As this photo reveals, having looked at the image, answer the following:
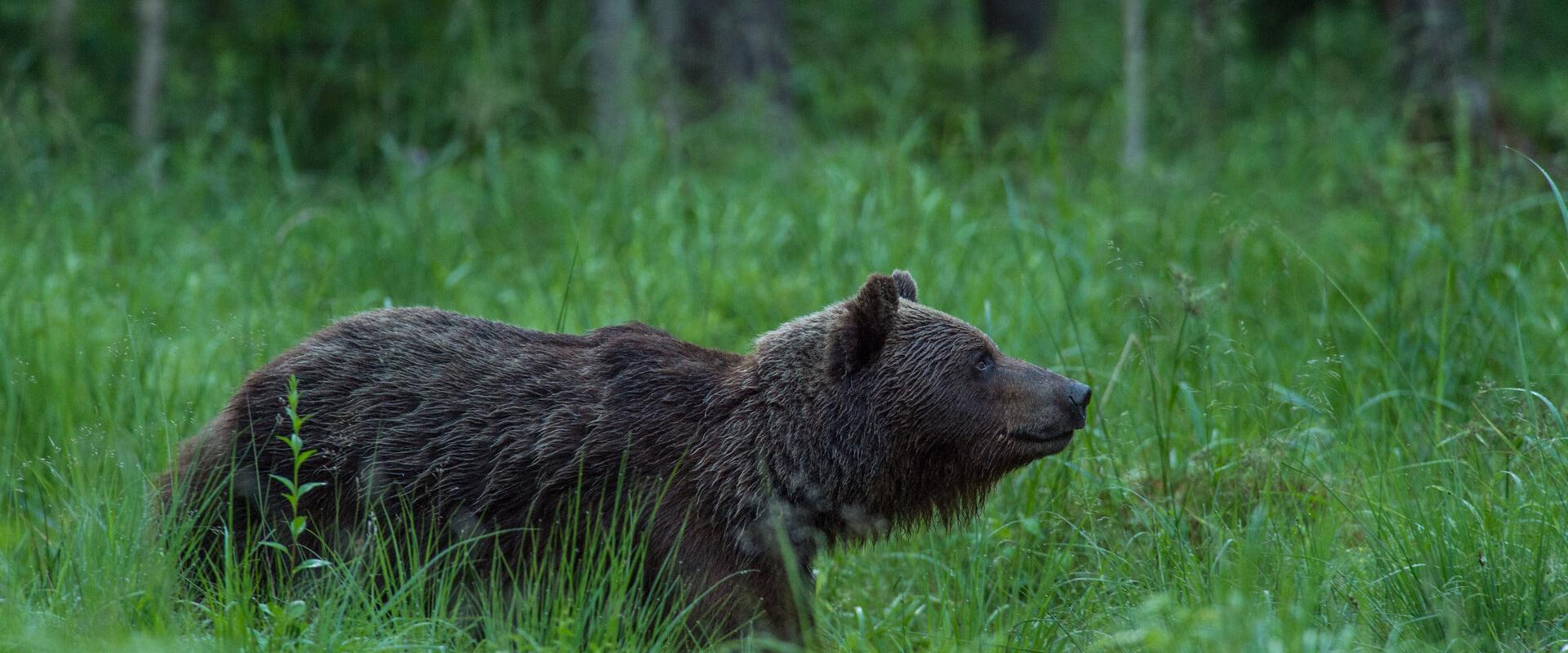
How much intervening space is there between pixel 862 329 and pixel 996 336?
1.84m

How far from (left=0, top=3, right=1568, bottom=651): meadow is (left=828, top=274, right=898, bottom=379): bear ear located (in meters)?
0.64

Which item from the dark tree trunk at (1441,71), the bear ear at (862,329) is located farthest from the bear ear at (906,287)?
the dark tree trunk at (1441,71)

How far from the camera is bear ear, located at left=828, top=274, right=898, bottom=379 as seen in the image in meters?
3.89

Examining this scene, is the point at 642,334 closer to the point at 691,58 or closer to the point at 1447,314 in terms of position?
the point at 1447,314

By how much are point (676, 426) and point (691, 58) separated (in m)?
7.95

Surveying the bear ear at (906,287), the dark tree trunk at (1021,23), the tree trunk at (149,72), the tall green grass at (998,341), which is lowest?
the tall green grass at (998,341)

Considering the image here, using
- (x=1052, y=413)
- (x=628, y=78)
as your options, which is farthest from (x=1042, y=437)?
(x=628, y=78)

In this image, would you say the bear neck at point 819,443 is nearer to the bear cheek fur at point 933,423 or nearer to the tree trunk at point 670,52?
the bear cheek fur at point 933,423

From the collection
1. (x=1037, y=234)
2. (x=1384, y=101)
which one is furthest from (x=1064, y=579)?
(x=1384, y=101)

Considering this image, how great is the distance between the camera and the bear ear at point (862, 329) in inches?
153

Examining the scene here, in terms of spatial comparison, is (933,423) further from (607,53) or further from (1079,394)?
(607,53)

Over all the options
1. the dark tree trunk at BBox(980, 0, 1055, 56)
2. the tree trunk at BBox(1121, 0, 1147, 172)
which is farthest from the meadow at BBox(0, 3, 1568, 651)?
the dark tree trunk at BBox(980, 0, 1055, 56)

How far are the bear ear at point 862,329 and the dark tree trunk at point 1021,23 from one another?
11452 mm

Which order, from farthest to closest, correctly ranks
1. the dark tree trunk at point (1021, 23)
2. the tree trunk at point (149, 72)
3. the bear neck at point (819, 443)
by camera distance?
1. the dark tree trunk at point (1021, 23)
2. the tree trunk at point (149, 72)
3. the bear neck at point (819, 443)
